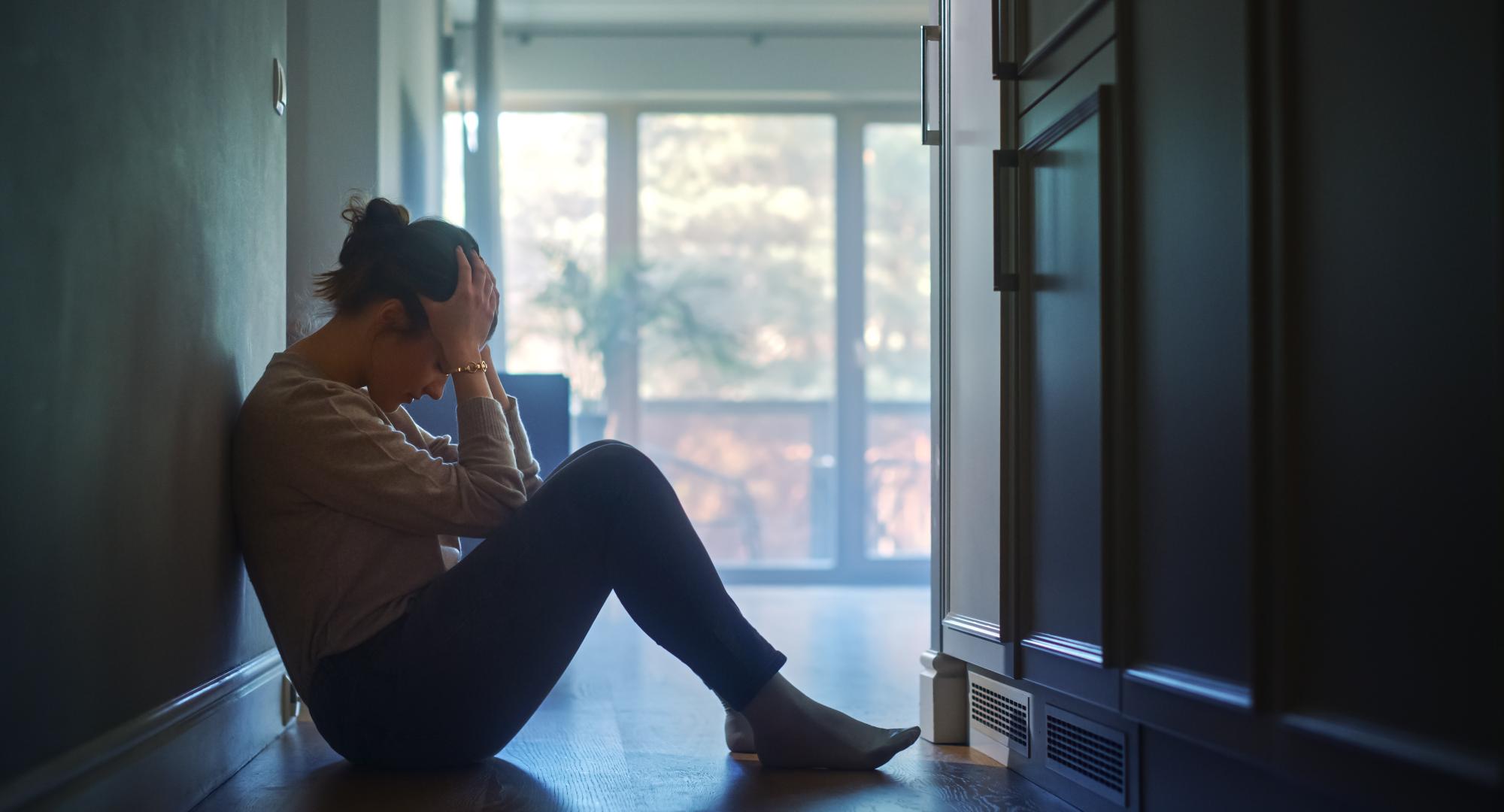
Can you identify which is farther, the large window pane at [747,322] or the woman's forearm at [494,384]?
the large window pane at [747,322]

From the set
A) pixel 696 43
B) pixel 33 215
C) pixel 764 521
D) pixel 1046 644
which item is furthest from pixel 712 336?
pixel 33 215

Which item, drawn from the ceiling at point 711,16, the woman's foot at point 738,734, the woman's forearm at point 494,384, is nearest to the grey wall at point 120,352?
the woman's forearm at point 494,384

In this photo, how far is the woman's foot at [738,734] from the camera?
190cm

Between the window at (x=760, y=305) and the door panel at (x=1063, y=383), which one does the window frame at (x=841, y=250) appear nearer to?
the window at (x=760, y=305)

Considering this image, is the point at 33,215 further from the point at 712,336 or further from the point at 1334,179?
the point at 712,336

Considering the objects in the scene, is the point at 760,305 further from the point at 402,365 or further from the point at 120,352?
the point at 120,352

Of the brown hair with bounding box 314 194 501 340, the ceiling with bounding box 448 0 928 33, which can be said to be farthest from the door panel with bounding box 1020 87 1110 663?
the ceiling with bounding box 448 0 928 33

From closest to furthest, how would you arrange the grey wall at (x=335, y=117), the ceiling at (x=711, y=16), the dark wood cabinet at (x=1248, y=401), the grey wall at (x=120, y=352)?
the dark wood cabinet at (x=1248, y=401) → the grey wall at (x=120, y=352) → the grey wall at (x=335, y=117) → the ceiling at (x=711, y=16)

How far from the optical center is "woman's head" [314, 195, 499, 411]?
1.70 m

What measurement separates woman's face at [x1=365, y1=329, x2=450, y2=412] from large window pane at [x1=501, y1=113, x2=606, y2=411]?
389 centimetres

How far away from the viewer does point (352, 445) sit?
1.55m

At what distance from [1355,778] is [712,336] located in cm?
486

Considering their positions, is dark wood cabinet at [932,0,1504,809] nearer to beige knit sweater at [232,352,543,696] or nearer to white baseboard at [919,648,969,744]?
white baseboard at [919,648,969,744]

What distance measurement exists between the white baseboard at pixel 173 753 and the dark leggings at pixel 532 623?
16 centimetres
